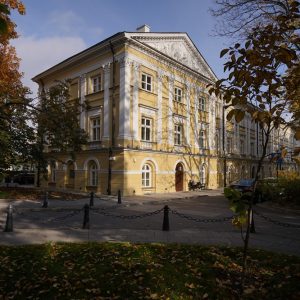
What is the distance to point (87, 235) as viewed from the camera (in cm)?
1048

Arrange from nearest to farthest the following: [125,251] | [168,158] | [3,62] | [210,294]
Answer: [210,294]
[125,251]
[3,62]
[168,158]

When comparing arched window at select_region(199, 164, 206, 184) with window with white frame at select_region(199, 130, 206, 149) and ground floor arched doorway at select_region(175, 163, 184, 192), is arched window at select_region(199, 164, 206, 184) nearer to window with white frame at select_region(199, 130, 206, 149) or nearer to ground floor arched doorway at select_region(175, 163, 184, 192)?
window with white frame at select_region(199, 130, 206, 149)

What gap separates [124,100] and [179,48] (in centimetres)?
1010

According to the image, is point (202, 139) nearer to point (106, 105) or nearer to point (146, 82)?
point (146, 82)

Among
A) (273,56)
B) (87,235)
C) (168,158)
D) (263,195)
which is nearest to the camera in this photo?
(273,56)

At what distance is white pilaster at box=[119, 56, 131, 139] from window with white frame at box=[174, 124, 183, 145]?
7.08 metres

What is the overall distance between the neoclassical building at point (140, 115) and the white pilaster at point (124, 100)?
0.25ft

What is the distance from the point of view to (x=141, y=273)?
20.8 feet

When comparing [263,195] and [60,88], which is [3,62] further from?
[263,195]

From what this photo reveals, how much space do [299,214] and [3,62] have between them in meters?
23.8

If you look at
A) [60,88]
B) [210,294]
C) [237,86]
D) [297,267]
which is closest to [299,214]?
[297,267]

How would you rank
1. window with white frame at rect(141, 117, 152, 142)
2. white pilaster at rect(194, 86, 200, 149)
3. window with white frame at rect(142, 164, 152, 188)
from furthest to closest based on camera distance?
white pilaster at rect(194, 86, 200, 149) → window with white frame at rect(141, 117, 152, 142) → window with white frame at rect(142, 164, 152, 188)

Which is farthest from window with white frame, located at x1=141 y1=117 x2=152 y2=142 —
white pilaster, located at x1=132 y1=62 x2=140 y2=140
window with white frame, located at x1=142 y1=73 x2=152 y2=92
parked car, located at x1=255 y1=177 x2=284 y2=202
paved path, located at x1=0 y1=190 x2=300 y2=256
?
paved path, located at x1=0 y1=190 x2=300 y2=256

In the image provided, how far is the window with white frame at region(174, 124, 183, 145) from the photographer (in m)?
31.3
